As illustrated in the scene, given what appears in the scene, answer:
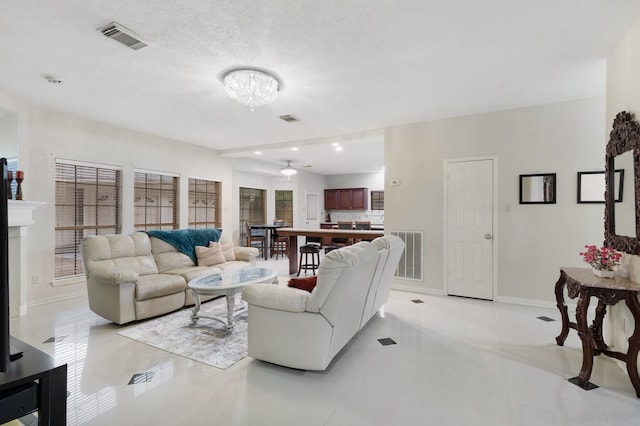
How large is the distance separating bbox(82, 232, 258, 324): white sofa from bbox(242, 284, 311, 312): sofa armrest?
5.44 ft

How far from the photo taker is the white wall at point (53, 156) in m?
4.06

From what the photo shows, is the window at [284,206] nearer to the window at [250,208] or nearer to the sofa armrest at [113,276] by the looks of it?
the window at [250,208]

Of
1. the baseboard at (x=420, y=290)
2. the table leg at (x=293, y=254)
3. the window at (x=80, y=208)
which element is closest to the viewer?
the window at (x=80, y=208)

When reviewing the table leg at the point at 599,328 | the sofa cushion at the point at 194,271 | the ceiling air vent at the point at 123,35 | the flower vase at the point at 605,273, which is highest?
the ceiling air vent at the point at 123,35

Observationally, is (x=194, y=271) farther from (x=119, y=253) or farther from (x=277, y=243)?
(x=277, y=243)

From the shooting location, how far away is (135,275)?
341 cm

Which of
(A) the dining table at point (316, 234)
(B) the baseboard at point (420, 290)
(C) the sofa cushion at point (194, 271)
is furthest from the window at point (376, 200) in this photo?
(C) the sofa cushion at point (194, 271)

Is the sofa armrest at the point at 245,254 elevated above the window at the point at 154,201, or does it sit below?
below

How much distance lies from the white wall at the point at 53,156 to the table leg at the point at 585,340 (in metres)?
5.95

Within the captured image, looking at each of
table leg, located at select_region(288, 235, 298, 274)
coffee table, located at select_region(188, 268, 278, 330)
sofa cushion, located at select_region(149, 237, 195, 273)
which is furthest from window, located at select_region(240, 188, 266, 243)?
coffee table, located at select_region(188, 268, 278, 330)

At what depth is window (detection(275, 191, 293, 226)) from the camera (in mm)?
9719

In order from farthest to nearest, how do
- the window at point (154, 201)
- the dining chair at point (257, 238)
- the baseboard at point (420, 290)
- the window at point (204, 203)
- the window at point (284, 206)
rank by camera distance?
the window at point (284, 206) → the dining chair at point (257, 238) → the window at point (204, 203) → the window at point (154, 201) → the baseboard at point (420, 290)

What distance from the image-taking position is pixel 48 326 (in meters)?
3.38

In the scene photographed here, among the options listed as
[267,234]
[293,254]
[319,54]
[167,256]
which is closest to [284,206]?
[267,234]
